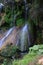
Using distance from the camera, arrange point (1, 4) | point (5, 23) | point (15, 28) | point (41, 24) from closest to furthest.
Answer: point (41, 24) < point (15, 28) < point (5, 23) < point (1, 4)

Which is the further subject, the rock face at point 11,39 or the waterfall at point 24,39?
the rock face at point 11,39

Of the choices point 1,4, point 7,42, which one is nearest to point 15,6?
point 1,4

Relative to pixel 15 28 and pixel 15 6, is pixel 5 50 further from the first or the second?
pixel 15 6

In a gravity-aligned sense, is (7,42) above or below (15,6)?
below

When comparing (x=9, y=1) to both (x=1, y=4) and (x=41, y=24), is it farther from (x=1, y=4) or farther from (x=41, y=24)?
(x=41, y=24)

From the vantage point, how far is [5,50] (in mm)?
11094

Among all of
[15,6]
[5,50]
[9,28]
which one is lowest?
[5,50]

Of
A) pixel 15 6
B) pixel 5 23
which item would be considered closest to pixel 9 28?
pixel 5 23

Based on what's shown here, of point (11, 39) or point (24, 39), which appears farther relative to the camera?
point (11, 39)

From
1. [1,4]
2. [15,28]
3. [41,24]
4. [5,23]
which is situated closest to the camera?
[41,24]

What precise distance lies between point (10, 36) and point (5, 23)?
171cm

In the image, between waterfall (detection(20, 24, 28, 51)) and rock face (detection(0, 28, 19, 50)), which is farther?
rock face (detection(0, 28, 19, 50))

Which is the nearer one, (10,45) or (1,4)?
(10,45)

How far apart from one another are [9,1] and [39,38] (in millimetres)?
3645
